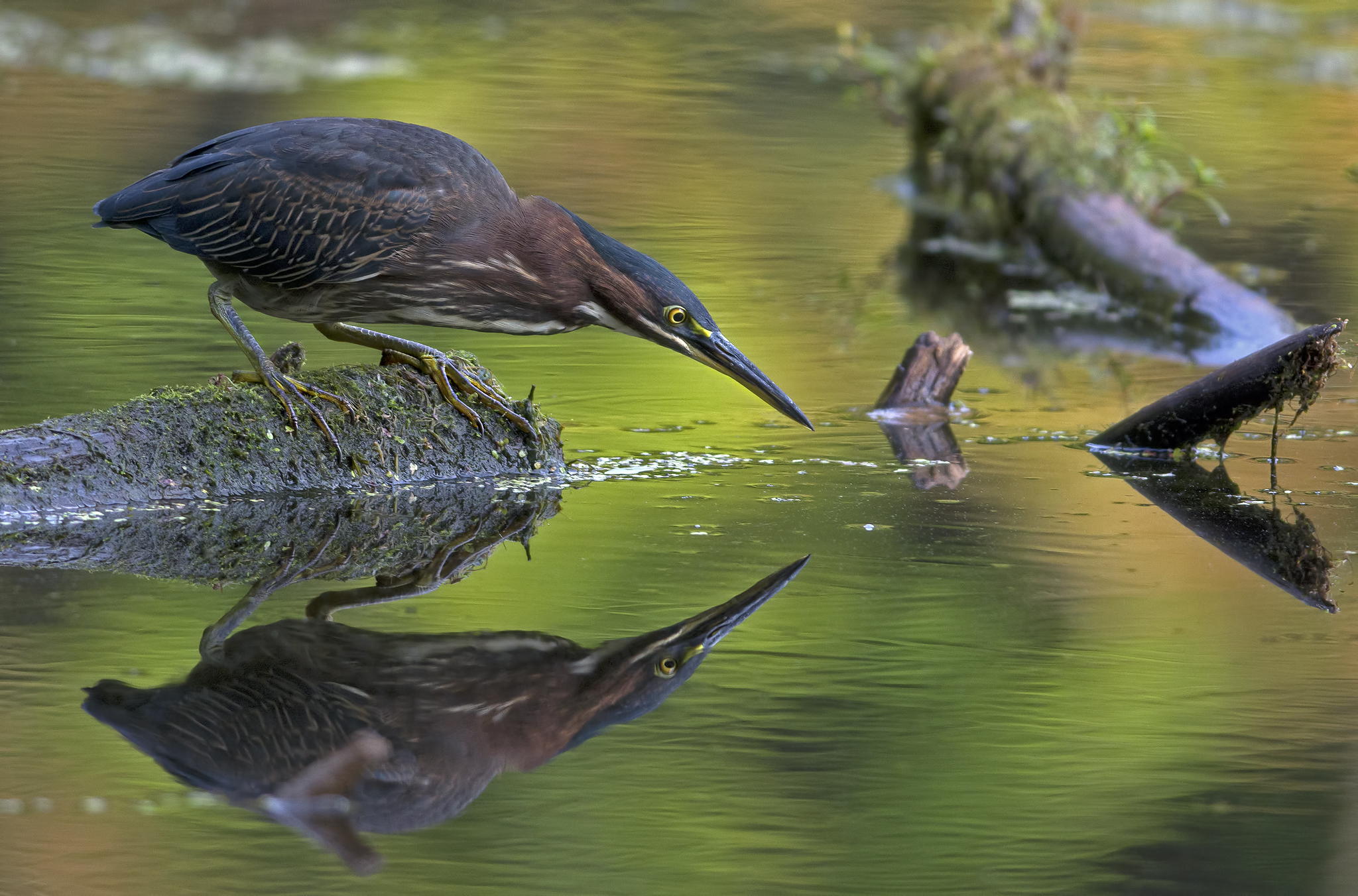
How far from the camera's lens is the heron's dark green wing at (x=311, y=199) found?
608 cm

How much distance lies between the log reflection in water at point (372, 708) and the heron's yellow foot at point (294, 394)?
0.81m

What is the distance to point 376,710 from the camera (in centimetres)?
464

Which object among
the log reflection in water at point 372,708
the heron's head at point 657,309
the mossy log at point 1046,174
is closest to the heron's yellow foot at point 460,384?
the heron's head at point 657,309

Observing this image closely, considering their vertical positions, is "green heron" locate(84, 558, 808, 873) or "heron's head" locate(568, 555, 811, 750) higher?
"green heron" locate(84, 558, 808, 873)

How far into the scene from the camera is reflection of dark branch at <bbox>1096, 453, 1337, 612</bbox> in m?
6.02

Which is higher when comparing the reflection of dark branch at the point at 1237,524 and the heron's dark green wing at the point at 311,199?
the heron's dark green wing at the point at 311,199

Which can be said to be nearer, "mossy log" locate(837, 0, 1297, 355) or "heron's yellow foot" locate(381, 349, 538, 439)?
"heron's yellow foot" locate(381, 349, 538, 439)

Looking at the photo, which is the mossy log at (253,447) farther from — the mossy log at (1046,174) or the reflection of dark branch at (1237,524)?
the mossy log at (1046,174)

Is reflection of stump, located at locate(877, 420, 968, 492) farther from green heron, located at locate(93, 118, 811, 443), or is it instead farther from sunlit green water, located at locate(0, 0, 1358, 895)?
green heron, located at locate(93, 118, 811, 443)

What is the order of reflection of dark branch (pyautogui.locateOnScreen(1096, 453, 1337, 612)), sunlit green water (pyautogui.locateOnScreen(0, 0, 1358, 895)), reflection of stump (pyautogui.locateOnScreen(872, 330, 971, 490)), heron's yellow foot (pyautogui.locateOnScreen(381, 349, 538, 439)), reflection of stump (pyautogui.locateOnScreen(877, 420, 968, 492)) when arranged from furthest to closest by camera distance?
reflection of stump (pyautogui.locateOnScreen(872, 330, 971, 490)), reflection of stump (pyautogui.locateOnScreen(877, 420, 968, 492)), heron's yellow foot (pyautogui.locateOnScreen(381, 349, 538, 439)), reflection of dark branch (pyautogui.locateOnScreen(1096, 453, 1337, 612)), sunlit green water (pyautogui.locateOnScreen(0, 0, 1358, 895))

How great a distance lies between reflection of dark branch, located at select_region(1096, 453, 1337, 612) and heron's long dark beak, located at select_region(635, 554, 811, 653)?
5.11 ft

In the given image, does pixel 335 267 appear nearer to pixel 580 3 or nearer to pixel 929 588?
pixel 929 588

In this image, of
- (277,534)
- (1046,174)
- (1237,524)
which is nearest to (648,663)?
(277,534)

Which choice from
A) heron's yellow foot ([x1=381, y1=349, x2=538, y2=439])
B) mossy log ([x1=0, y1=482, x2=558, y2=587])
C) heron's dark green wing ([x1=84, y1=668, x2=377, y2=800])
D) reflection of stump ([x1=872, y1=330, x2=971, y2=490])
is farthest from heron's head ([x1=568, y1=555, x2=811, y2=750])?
reflection of stump ([x1=872, y1=330, x2=971, y2=490])
